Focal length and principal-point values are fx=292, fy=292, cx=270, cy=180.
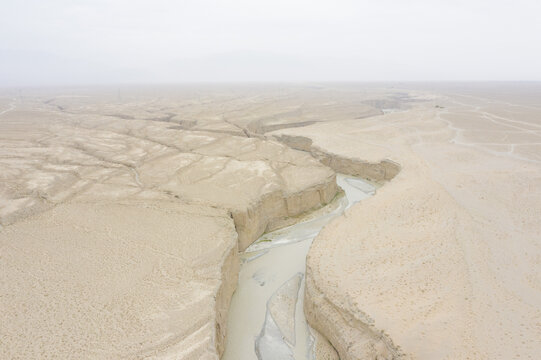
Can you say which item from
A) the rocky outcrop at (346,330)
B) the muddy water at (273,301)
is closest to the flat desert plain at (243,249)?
the rocky outcrop at (346,330)

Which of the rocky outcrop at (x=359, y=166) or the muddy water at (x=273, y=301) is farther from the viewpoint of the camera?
the rocky outcrop at (x=359, y=166)

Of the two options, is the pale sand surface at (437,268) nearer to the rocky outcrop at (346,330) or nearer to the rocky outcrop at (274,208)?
the rocky outcrop at (346,330)

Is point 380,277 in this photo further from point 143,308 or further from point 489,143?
point 489,143

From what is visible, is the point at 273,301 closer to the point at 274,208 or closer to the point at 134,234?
the point at 274,208

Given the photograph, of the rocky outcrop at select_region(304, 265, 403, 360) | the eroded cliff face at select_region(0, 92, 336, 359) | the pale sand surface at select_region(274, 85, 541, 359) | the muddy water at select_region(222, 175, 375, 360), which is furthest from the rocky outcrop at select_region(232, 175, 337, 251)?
the rocky outcrop at select_region(304, 265, 403, 360)

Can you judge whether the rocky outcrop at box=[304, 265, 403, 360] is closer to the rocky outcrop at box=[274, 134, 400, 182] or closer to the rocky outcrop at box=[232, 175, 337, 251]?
the rocky outcrop at box=[232, 175, 337, 251]

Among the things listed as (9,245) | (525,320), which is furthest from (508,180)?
(9,245)

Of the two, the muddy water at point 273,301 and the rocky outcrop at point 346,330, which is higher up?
the rocky outcrop at point 346,330

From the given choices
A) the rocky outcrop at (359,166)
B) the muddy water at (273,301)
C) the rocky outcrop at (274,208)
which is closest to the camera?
→ the muddy water at (273,301)
